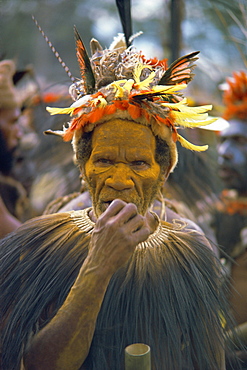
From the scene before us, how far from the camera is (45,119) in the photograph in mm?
3324

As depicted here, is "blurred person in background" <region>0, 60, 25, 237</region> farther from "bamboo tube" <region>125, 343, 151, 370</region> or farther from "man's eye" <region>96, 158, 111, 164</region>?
"bamboo tube" <region>125, 343, 151, 370</region>

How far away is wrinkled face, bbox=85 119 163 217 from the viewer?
183 cm

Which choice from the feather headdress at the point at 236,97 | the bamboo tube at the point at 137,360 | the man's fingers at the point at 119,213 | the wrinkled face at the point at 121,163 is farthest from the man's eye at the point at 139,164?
the feather headdress at the point at 236,97

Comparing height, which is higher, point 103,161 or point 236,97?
point 103,161

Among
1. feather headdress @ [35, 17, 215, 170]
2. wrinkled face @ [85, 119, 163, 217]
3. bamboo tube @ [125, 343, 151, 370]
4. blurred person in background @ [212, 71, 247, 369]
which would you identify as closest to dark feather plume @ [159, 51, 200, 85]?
feather headdress @ [35, 17, 215, 170]

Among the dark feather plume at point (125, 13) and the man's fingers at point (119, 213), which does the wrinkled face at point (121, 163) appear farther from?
the dark feather plume at point (125, 13)

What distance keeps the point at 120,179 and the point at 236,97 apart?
2723mm

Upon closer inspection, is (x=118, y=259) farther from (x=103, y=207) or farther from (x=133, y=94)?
(x=133, y=94)

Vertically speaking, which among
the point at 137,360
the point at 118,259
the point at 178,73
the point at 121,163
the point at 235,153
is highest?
the point at 178,73

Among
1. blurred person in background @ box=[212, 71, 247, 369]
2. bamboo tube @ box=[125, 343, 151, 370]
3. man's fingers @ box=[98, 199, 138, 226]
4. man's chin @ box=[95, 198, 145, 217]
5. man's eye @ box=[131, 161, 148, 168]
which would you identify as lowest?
blurred person in background @ box=[212, 71, 247, 369]

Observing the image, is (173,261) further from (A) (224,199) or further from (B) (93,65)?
(A) (224,199)

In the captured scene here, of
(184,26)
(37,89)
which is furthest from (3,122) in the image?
(184,26)

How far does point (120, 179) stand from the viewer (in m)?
1.81

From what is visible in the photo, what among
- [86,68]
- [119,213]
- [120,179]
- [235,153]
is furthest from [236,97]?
[119,213]
